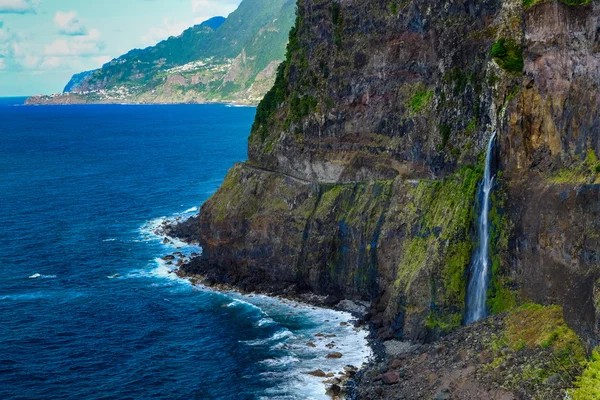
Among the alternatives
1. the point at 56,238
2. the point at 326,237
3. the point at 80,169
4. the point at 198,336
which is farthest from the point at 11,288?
the point at 80,169

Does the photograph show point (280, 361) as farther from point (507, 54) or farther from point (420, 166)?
point (507, 54)

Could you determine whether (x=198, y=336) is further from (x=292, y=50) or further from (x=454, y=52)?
(x=292, y=50)

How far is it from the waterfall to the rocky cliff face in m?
1.03

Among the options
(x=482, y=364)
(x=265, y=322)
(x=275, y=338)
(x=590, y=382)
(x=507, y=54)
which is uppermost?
(x=507, y=54)

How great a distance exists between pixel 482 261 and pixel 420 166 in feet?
63.4

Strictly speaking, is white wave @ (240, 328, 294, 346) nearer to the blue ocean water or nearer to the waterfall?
the blue ocean water

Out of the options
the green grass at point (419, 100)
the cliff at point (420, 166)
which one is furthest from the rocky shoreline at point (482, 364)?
the green grass at point (419, 100)

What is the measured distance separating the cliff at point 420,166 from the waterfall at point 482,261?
3.61 feet

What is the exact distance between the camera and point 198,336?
80.6 meters

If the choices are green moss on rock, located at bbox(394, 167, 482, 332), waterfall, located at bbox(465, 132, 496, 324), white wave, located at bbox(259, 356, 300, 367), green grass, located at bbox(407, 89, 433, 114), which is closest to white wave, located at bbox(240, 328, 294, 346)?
white wave, located at bbox(259, 356, 300, 367)

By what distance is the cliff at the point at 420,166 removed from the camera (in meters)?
58.5

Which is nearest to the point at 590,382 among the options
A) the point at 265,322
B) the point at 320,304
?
the point at 265,322

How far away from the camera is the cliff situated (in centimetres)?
5847

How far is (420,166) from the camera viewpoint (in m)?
84.8
